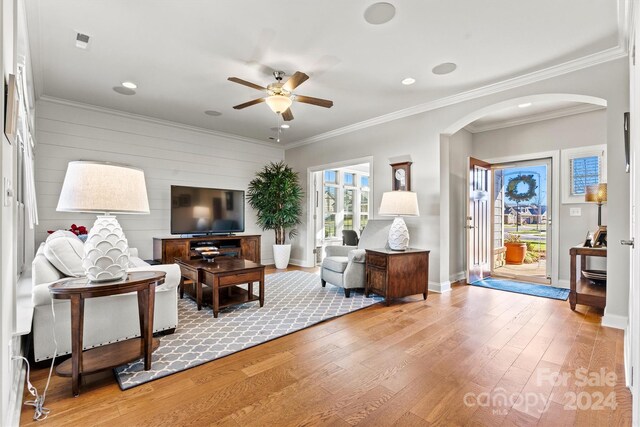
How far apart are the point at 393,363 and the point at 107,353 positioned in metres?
1.92

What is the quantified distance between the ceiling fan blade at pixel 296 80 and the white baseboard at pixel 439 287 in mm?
3178

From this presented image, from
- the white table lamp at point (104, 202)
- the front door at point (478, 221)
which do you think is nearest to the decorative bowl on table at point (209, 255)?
the white table lamp at point (104, 202)

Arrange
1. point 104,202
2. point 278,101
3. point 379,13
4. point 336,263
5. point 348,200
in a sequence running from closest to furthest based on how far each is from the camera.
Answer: point 104,202
point 379,13
point 278,101
point 336,263
point 348,200

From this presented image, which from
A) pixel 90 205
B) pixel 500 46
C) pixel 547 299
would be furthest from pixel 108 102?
pixel 547 299

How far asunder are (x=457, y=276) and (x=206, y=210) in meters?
4.35

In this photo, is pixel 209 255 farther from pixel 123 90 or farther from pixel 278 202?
pixel 278 202

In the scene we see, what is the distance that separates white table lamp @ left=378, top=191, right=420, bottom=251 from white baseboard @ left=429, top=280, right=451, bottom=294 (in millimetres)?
850

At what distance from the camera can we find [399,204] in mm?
3965

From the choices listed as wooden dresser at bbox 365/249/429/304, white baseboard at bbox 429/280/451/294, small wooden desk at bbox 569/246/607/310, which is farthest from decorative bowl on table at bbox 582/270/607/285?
wooden dresser at bbox 365/249/429/304

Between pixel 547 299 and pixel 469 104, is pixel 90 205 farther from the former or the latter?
pixel 547 299

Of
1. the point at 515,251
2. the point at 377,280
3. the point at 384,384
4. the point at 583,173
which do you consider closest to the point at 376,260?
the point at 377,280

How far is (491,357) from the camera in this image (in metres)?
2.31

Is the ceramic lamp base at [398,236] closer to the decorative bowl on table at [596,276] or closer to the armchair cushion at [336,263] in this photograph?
the armchair cushion at [336,263]

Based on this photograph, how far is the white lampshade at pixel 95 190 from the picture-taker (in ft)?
5.84
